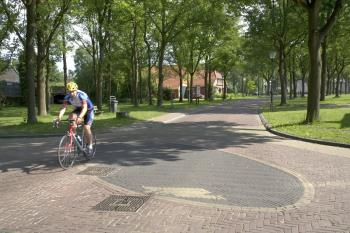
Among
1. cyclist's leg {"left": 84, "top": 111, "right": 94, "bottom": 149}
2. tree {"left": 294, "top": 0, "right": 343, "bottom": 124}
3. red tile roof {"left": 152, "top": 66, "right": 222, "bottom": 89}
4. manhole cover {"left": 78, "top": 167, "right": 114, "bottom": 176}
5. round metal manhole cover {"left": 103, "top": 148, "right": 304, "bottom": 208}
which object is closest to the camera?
round metal manhole cover {"left": 103, "top": 148, "right": 304, "bottom": 208}

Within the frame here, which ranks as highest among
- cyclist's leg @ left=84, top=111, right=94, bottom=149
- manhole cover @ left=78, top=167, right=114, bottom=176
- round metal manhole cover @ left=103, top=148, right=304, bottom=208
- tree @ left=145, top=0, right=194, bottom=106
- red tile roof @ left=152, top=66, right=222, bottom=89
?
tree @ left=145, top=0, right=194, bottom=106

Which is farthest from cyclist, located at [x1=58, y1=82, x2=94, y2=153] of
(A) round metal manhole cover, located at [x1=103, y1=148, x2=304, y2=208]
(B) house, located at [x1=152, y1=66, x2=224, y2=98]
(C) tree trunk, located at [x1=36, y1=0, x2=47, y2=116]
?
(B) house, located at [x1=152, y1=66, x2=224, y2=98]

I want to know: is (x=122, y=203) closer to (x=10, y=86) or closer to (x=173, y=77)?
(x=10, y=86)

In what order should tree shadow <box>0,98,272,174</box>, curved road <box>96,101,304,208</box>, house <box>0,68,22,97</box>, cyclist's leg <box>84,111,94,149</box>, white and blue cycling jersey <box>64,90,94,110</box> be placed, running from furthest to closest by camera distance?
house <box>0,68,22,97</box>, tree shadow <box>0,98,272,174</box>, cyclist's leg <box>84,111,94,149</box>, white and blue cycling jersey <box>64,90,94,110</box>, curved road <box>96,101,304,208</box>

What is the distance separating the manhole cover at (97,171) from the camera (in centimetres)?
974

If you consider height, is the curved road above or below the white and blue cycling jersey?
below

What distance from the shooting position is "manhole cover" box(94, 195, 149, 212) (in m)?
7.02

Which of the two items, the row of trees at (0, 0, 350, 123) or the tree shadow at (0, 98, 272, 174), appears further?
the row of trees at (0, 0, 350, 123)

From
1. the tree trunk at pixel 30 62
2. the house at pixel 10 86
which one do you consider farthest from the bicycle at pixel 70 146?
the house at pixel 10 86

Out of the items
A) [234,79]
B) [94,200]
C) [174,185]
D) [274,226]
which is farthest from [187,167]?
[234,79]

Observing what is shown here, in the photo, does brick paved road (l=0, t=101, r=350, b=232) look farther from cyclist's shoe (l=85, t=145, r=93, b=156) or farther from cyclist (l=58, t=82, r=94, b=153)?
cyclist (l=58, t=82, r=94, b=153)

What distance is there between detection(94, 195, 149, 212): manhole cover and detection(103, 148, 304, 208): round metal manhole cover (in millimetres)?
507

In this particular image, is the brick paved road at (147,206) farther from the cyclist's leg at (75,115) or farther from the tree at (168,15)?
the tree at (168,15)

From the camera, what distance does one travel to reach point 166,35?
4369 cm
